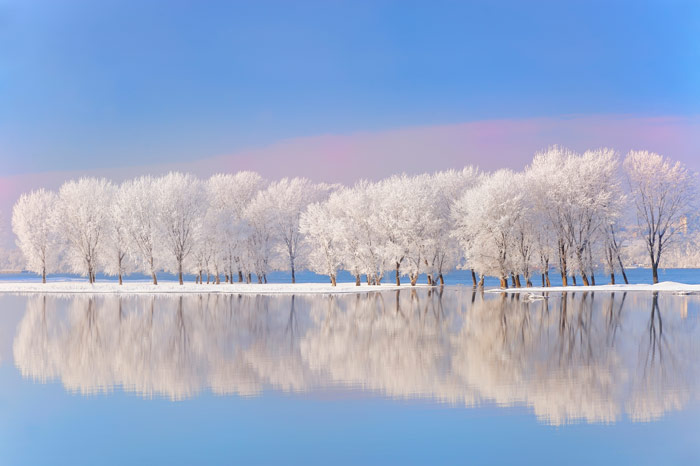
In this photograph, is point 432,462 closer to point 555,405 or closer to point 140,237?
point 555,405

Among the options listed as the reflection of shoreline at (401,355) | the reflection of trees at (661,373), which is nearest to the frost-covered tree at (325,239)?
the reflection of shoreline at (401,355)

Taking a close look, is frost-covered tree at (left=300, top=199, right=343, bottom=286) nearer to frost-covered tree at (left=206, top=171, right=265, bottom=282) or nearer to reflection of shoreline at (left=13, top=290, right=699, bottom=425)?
frost-covered tree at (left=206, top=171, right=265, bottom=282)

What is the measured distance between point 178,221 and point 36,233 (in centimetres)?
2326

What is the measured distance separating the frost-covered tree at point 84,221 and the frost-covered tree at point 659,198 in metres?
56.6

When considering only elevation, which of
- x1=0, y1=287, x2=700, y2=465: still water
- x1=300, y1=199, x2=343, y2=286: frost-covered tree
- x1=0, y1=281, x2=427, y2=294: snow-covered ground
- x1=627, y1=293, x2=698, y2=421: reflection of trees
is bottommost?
x1=627, y1=293, x2=698, y2=421: reflection of trees

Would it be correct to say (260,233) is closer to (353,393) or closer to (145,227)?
(145,227)

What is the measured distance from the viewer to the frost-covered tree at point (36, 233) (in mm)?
78500

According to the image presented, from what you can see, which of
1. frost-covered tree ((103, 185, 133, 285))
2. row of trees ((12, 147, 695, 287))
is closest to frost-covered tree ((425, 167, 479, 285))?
row of trees ((12, 147, 695, 287))

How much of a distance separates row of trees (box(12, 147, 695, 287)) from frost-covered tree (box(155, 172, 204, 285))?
0.13 metres

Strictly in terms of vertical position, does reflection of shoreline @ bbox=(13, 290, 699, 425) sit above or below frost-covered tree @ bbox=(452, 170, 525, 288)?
below

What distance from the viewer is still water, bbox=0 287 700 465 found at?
1006cm

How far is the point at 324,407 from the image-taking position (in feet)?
41.3

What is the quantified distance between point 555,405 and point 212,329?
17.4 metres

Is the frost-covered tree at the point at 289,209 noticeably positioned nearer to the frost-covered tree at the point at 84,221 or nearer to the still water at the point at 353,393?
the frost-covered tree at the point at 84,221
